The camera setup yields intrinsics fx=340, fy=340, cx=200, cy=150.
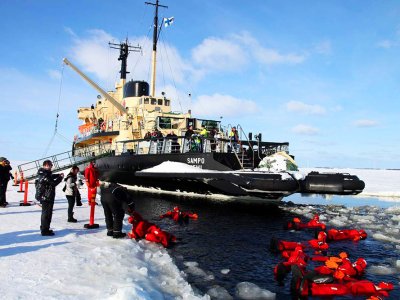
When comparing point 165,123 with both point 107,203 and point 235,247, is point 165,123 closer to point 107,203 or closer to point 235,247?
point 235,247

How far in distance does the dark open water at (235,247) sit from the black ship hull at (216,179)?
99 centimetres

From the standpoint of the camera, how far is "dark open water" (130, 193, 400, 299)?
5.71 metres

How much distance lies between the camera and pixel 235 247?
773 cm

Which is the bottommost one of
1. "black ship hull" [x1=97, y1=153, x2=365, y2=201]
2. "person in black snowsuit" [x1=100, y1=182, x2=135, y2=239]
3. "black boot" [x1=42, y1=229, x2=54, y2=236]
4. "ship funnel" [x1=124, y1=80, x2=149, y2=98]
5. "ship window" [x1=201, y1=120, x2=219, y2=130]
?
"black boot" [x1=42, y1=229, x2=54, y2=236]

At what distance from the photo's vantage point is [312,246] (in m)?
7.91

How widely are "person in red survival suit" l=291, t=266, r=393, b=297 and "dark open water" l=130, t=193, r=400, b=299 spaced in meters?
0.21

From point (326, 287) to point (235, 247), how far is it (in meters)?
2.79

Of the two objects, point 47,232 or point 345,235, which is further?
point 345,235

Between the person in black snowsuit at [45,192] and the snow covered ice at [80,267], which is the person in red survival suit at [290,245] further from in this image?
the person in black snowsuit at [45,192]

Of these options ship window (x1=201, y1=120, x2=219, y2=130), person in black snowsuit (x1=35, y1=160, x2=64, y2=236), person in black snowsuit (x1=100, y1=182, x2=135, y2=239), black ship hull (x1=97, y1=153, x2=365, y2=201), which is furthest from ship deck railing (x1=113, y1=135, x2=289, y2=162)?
person in black snowsuit (x1=35, y1=160, x2=64, y2=236)

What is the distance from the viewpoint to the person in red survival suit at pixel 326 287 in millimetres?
5098

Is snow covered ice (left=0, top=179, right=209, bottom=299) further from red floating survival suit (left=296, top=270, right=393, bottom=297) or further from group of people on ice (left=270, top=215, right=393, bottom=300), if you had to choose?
red floating survival suit (left=296, top=270, right=393, bottom=297)

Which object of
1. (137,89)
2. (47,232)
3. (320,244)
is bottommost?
(320,244)

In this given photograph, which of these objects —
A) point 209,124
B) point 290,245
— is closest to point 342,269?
point 290,245
